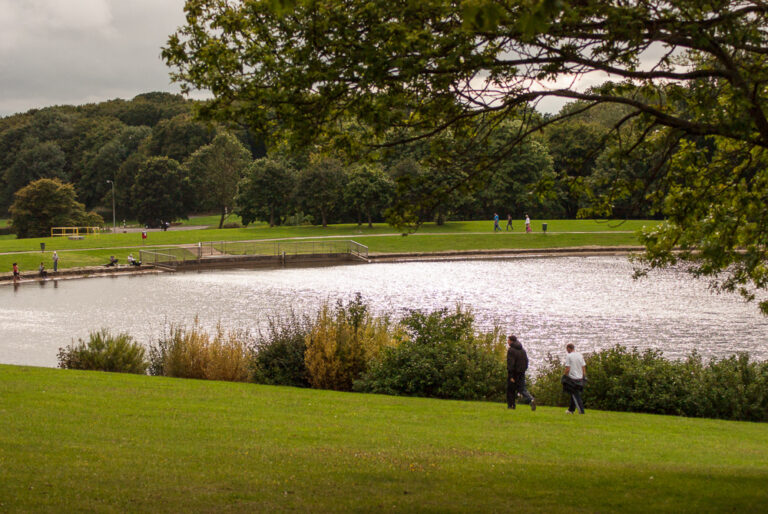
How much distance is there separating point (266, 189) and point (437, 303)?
168 ft

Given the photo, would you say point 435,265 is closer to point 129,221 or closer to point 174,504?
point 174,504

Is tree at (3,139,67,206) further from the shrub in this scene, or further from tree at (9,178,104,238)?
the shrub

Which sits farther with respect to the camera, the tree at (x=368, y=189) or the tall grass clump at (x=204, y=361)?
the tree at (x=368, y=189)

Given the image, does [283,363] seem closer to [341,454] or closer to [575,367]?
[575,367]

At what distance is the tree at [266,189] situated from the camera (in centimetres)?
8244

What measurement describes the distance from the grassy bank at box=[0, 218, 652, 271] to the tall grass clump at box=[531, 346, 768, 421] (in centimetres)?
4210

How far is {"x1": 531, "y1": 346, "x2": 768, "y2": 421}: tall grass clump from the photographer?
16609 millimetres

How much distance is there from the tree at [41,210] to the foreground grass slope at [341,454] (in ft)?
229

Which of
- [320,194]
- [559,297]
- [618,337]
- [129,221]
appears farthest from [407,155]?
[129,221]

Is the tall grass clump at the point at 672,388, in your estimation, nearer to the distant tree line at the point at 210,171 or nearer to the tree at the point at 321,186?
the distant tree line at the point at 210,171

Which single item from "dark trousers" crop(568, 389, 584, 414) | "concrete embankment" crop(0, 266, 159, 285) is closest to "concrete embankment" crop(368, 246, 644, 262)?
"concrete embankment" crop(0, 266, 159, 285)

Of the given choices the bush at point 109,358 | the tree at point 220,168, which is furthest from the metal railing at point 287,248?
the bush at point 109,358

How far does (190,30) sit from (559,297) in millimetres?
29076

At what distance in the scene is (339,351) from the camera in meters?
19.2
